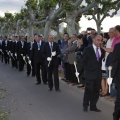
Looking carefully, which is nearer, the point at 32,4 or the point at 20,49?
the point at 20,49

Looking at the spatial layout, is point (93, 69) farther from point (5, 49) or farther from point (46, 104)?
point (5, 49)

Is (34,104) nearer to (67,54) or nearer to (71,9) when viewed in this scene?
(67,54)

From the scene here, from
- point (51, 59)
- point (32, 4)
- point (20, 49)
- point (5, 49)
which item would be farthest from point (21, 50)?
point (32, 4)

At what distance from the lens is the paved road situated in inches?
302

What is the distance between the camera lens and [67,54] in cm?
1248

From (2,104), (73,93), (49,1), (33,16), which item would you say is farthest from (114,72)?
(33,16)

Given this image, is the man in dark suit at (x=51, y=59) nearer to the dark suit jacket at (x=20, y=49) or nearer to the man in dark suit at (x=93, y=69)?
the man in dark suit at (x=93, y=69)

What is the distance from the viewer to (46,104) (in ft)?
29.6

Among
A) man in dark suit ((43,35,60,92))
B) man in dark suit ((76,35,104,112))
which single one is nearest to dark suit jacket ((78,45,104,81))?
man in dark suit ((76,35,104,112))

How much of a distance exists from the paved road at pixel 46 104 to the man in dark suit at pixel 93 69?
0.33 m

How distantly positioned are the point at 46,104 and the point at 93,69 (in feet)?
5.78

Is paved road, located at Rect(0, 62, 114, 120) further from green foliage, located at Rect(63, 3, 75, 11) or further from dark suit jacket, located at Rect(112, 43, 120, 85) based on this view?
green foliage, located at Rect(63, 3, 75, 11)

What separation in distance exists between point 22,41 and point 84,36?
23.1 ft

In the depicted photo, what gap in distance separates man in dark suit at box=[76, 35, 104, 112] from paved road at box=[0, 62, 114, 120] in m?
0.33
